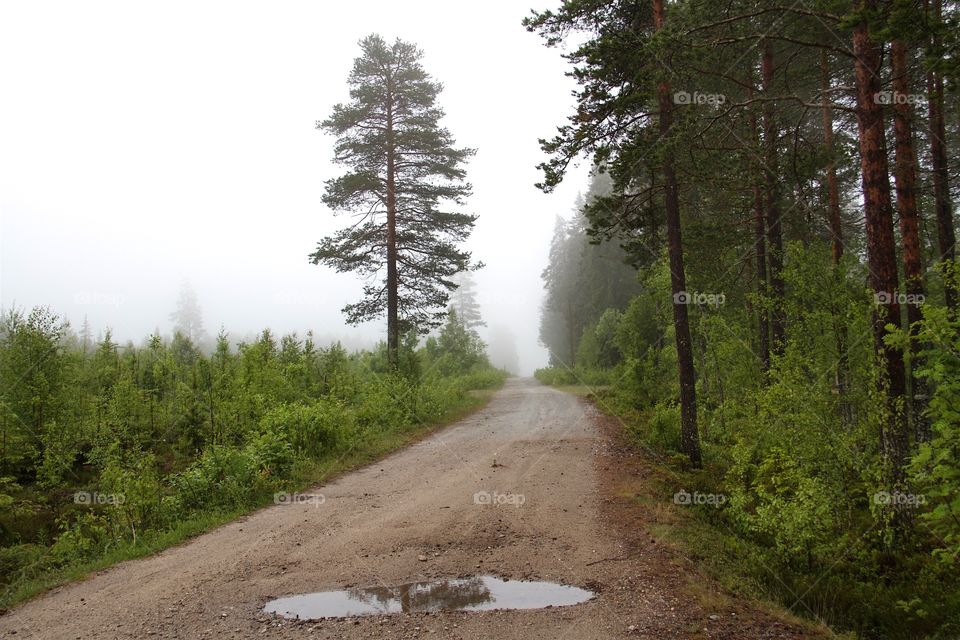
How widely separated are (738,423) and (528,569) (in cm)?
870

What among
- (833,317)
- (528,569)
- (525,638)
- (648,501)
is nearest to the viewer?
(525,638)

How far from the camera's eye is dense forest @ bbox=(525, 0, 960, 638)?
6168 millimetres

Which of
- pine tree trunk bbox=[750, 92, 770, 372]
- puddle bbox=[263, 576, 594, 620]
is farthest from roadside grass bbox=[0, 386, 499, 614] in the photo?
pine tree trunk bbox=[750, 92, 770, 372]

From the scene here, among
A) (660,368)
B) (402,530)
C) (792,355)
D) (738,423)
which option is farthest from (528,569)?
(660,368)

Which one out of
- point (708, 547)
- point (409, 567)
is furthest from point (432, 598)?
point (708, 547)

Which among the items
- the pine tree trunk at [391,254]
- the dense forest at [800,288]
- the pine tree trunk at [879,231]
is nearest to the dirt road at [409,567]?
the dense forest at [800,288]

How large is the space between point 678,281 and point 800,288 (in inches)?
95.3

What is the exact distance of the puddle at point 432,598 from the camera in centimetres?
523

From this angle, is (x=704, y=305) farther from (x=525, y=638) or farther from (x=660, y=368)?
(x=525, y=638)

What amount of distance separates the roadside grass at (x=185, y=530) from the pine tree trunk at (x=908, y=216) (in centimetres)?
1014

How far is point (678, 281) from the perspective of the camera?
431 inches

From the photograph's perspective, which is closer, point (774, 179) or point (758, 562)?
point (758, 562)

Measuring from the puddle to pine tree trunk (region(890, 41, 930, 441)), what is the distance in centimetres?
557

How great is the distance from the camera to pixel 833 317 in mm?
10297
